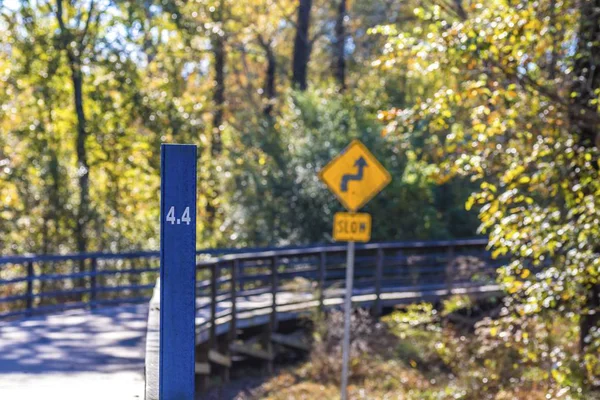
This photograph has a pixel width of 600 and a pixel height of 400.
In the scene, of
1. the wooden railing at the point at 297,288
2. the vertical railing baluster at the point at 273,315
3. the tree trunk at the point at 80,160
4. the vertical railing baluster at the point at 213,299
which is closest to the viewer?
the vertical railing baluster at the point at 213,299

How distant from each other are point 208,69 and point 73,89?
1321cm

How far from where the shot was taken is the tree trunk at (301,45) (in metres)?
29.9

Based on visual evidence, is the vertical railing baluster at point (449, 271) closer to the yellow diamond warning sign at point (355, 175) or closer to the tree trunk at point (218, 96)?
the yellow diamond warning sign at point (355, 175)

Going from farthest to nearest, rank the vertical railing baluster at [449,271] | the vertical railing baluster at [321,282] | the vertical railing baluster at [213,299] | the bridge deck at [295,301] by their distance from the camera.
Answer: the vertical railing baluster at [449,271]
the vertical railing baluster at [321,282]
the bridge deck at [295,301]
the vertical railing baluster at [213,299]

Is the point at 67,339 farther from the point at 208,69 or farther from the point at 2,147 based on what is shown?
the point at 208,69

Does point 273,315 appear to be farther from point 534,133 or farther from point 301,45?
point 301,45

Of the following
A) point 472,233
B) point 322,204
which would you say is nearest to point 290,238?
point 322,204

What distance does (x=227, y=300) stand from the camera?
1661 cm

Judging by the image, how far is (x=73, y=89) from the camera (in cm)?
2553

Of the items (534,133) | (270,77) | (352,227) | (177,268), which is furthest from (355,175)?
(270,77)

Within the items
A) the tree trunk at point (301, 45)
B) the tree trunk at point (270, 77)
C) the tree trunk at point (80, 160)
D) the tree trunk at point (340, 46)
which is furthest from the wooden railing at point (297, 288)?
the tree trunk at point (340, 46)

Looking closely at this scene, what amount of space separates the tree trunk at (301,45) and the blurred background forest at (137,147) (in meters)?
2.23

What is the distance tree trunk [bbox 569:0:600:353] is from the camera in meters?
10.6

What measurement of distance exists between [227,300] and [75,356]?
4.20m
